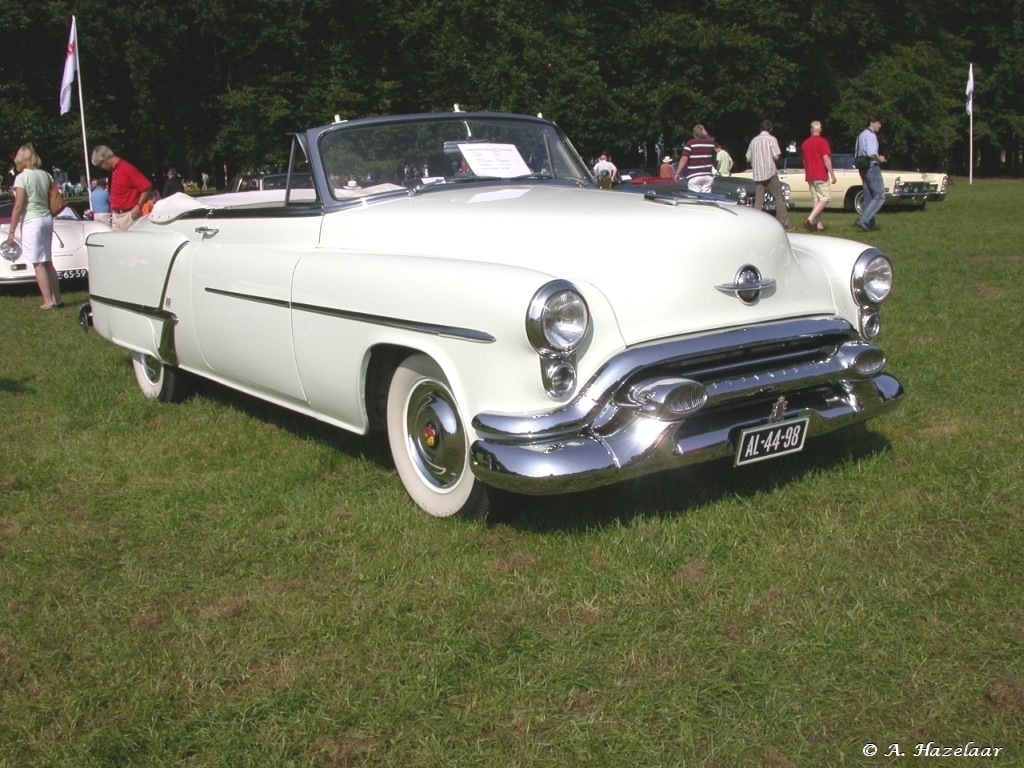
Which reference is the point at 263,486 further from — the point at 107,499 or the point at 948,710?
the point at 948,710

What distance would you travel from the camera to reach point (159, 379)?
6.14 meters

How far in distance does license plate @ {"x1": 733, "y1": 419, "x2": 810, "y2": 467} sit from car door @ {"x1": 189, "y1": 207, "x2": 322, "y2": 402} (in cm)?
190

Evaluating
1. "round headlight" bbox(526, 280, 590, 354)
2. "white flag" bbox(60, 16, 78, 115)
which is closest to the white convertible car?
"round headlight" bbox(526, 280, 590, 354)

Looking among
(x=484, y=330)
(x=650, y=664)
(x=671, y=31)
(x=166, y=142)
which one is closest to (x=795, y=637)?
(x=650, y=664)

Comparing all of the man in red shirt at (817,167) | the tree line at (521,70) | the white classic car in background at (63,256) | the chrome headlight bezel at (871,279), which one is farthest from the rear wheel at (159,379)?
the tree line at (521,70)

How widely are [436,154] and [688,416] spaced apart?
7.00 ft

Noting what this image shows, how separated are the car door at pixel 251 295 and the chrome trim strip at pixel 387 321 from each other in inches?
0.5

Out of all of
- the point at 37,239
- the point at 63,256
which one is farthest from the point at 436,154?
the point at 63,256

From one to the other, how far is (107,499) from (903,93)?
4056 cm

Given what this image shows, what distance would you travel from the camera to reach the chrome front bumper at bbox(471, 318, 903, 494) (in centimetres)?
342

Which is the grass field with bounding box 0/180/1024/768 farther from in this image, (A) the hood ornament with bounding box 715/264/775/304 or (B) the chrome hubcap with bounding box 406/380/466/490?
(A) the hood ornament with bounding box 715/264/775/304

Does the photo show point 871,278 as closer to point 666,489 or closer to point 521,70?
point 666,489

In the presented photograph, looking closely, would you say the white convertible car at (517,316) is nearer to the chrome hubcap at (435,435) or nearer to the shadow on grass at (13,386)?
the chrome hubcap at (435,435)

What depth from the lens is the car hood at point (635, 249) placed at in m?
3.68
